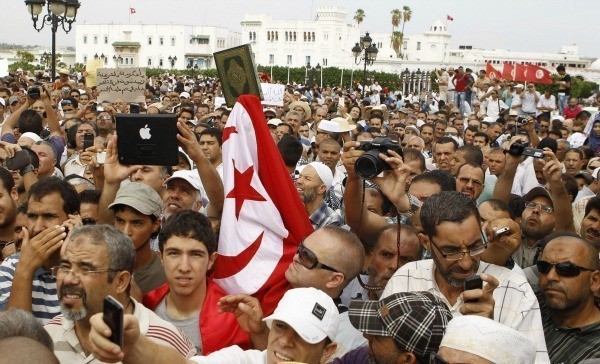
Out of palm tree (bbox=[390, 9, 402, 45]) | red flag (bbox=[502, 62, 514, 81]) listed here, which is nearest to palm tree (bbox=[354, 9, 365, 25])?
palm tree (bbox=[390, 9, 402, 45])

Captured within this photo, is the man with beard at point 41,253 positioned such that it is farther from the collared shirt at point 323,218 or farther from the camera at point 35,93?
the camera at point 35,93

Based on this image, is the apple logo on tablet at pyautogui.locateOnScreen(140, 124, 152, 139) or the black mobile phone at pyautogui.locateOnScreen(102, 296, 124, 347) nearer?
the black mobile phone at pyautogui.locateOnScreen(102, 296, 124, 347)

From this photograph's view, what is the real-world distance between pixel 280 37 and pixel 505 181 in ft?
363

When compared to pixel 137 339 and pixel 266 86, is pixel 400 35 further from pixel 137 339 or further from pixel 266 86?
pixel 137 339

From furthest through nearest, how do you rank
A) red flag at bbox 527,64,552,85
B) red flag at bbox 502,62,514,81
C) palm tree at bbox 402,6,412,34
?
palm tree at bbox 402,6,412,34
red flag at bbox 502,62,514,81
red flag at bbox 527,64,552,85

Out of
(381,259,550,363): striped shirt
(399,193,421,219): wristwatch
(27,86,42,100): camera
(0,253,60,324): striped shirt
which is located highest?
(27,86,42,100): camera

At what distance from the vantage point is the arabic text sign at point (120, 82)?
12719mm

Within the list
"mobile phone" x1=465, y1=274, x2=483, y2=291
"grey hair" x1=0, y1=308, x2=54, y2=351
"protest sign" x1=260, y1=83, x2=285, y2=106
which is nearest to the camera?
"grey hair" x1=0, y1=308, x2=54, y2=351

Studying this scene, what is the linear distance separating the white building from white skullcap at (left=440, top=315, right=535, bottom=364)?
120335 millimetres

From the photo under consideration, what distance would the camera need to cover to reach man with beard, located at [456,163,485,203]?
6.70 m

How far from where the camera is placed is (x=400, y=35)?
388 ft

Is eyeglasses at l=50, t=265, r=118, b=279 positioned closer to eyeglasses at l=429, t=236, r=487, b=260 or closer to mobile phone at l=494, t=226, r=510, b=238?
eyeglasses at l=429, t=236, r=487, b=260

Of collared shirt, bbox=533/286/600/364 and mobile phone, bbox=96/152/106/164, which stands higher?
mobile phone, bbox=96/152/106/164

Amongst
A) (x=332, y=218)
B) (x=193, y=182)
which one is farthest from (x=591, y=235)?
(x=193, y=182)
